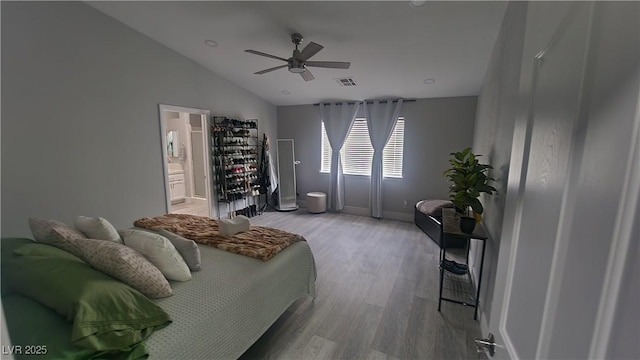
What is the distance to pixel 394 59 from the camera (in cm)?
348


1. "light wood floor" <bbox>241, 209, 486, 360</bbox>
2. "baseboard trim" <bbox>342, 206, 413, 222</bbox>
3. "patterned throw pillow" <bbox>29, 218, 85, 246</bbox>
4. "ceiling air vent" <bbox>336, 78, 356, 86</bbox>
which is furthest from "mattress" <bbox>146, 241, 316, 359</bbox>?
"baseboard trim" <bbox>342, 206, 413, 222</bbox>

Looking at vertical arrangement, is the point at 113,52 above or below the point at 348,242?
above

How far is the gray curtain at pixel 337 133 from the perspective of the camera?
18.3 ft

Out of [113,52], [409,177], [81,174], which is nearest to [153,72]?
[113,52]

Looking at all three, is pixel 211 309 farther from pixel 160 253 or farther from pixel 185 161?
pixel 185 161

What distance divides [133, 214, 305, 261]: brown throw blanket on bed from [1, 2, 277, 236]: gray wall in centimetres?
93

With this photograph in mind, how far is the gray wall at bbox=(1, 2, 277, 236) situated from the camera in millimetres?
2494

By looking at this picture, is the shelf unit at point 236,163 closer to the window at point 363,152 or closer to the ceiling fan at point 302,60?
the window at point 363,152

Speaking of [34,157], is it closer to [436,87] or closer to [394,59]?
[394,59]

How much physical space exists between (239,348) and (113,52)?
365 centimetres

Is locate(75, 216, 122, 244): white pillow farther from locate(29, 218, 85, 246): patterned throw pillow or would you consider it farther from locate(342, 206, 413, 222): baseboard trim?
locate(342, 206, 413, 222): baseboard trim

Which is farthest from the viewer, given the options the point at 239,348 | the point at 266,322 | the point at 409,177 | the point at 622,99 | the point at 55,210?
the point at 409,177

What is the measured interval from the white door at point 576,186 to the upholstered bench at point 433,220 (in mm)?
3253

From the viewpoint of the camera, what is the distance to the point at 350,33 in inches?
117
